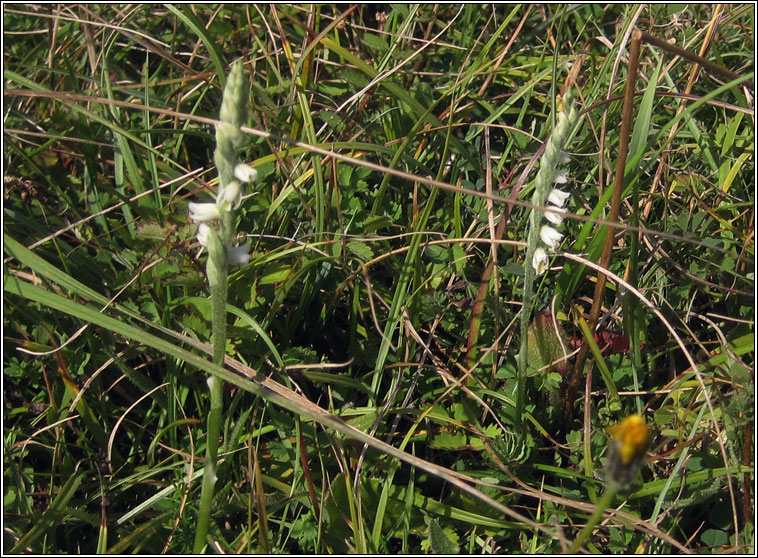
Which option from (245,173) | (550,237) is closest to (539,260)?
(550,237)

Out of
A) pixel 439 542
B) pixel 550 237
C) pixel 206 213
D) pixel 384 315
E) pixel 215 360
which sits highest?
pixel 206 213

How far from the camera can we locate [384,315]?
7.58 ft

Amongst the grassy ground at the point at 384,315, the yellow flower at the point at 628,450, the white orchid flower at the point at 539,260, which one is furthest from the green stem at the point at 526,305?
the yellow flower at the point at 628,450

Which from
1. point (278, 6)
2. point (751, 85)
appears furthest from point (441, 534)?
point (278, 6)

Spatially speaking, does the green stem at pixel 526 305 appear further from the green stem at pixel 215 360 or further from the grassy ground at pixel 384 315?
the green stem at pixel 215 360

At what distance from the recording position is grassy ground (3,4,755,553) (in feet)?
6.12

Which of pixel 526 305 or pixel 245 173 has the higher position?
pixel 245 173

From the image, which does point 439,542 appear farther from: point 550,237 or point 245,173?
point 245,173

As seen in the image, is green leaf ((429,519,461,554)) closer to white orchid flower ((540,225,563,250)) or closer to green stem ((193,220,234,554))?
green stem ((193,220,234,554))

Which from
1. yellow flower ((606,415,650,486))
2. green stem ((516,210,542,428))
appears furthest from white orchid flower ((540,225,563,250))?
yellow flower ((606,415,650,486))

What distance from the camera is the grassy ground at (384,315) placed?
6.12 feet

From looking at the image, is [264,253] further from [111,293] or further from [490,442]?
[490,442]

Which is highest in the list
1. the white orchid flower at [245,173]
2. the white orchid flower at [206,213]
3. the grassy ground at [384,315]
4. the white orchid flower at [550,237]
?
the white orchid flower at [245,173]

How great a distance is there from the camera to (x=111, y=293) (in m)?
2.25
